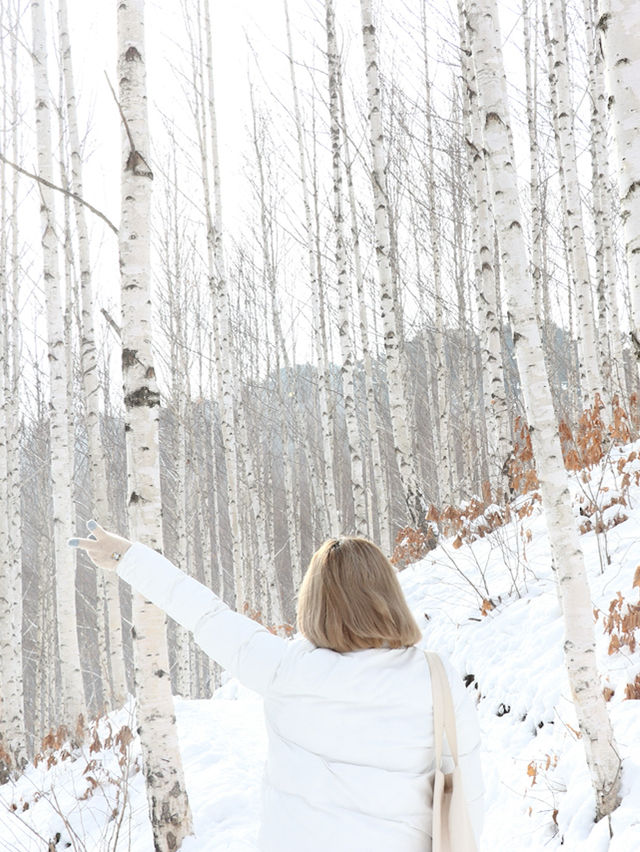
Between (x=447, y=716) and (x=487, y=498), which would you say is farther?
(x=487, y=498)

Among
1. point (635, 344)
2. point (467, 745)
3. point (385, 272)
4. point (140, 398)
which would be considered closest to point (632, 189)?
point (635, 344)

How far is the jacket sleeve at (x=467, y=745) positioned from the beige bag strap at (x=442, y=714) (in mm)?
15

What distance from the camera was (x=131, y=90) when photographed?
365 centimetres

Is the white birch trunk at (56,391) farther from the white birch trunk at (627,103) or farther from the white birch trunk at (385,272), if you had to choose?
the white birch trunk at (627,103)

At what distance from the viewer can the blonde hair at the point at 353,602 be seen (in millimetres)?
1411

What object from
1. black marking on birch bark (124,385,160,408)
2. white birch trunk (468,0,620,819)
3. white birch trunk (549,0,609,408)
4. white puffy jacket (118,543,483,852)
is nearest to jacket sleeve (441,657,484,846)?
white puffy jacket (118,543,483,852)

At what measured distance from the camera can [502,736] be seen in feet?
13.9

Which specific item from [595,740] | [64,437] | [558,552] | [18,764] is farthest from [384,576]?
[18,764]

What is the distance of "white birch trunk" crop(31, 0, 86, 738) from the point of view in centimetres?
666

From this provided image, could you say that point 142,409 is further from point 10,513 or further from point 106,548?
point 10,513

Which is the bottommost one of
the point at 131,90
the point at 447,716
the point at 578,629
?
the point at 578,629

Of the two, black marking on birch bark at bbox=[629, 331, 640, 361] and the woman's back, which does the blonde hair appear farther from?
black marking on birch bark at bbox=[629, 331, 640, 361]

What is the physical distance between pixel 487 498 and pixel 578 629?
4933 mm

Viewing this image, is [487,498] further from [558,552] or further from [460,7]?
[460,7]
